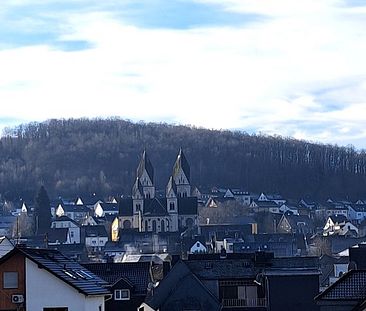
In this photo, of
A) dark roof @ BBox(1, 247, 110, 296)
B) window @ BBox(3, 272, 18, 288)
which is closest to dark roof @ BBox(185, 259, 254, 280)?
dark roof @ BBox(1, 247, 110, 296)

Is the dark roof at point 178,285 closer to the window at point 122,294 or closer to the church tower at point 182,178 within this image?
the window at point 122,294

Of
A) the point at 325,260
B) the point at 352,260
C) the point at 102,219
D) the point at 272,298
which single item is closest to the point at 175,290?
the point at 272,298

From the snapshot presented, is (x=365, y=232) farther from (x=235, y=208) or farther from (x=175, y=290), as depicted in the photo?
(x=175, y=290)

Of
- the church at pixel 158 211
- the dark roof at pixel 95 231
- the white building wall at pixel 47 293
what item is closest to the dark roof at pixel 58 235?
the dark roof at pixel 95 231

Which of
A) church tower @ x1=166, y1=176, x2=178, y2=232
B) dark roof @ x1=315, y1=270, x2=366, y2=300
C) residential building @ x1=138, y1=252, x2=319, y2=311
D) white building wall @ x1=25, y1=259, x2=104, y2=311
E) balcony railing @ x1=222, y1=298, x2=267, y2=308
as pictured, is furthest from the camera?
church tower @ x1=166, y1=176, x2=178, y2=232

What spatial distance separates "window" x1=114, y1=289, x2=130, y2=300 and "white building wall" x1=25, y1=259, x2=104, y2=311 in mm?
14799

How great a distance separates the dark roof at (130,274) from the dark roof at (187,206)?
4775 inches

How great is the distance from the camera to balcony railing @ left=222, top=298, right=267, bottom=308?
47.9 m

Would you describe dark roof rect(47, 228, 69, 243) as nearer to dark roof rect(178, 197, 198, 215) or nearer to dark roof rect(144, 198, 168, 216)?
dark roof rect(144, 198, 168, 216)

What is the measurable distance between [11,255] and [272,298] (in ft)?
54.6

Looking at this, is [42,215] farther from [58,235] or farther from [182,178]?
[182,178]

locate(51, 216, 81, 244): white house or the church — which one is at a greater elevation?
the church

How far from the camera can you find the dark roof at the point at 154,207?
173 metres

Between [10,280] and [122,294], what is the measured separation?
52.0 ft
